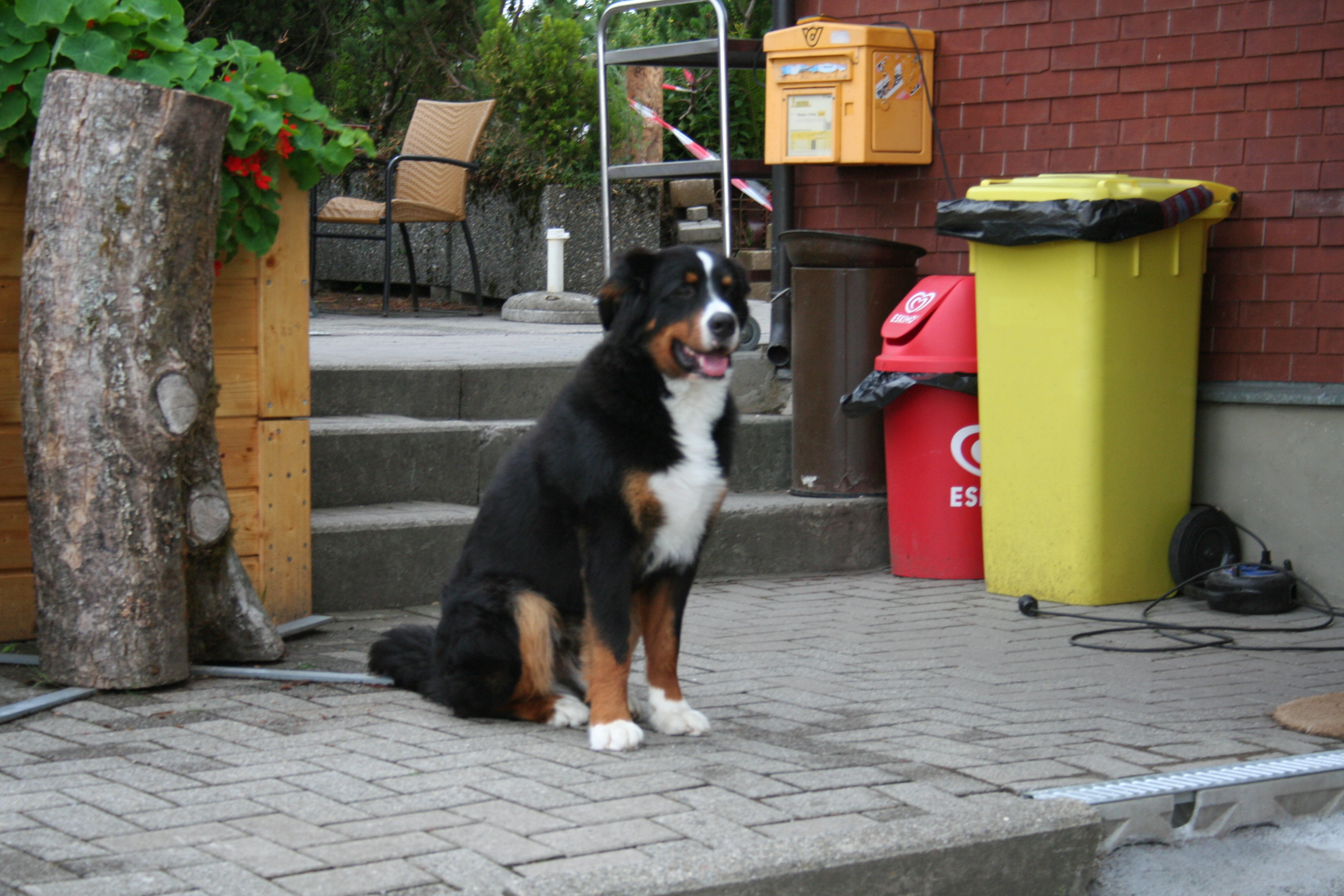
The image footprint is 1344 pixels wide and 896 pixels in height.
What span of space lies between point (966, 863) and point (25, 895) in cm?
176

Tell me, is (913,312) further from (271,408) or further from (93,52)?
(93,52)

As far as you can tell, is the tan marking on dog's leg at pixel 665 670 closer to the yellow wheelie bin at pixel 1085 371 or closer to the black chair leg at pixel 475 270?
the yellow wheelie bin at pixel 1085 371

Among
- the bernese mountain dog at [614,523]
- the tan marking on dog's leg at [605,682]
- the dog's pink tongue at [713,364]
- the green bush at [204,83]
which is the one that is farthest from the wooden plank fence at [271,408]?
the dog's pink tongue at [713,364]

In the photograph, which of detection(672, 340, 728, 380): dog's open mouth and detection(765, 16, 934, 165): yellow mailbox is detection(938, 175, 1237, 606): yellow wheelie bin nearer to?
detection(765, 16, 934, 165): yellow mailbox

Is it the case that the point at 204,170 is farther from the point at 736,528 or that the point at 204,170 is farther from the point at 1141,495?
the point at 1141,495

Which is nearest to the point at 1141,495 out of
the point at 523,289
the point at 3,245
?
the point at 3,245

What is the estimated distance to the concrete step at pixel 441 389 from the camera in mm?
6055

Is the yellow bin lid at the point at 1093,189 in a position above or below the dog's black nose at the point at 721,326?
above

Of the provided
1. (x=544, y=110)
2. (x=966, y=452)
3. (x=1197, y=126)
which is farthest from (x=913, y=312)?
(x=544, y=110)

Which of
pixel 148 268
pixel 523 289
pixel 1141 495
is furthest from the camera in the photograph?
pixel 523 289

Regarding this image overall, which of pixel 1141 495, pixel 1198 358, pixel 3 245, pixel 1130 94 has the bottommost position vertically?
pixel 1141 495

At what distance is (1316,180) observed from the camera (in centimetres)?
584

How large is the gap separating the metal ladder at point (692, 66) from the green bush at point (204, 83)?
2.73m

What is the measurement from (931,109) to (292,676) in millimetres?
4185
